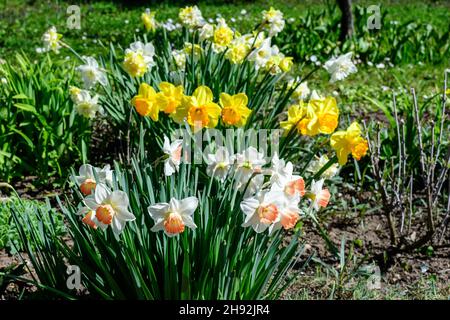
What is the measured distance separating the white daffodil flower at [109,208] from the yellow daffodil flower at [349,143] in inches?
31.9

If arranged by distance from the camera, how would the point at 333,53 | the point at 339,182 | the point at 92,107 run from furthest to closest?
the point at 333,53, the point at 339,182, the point at 92,107

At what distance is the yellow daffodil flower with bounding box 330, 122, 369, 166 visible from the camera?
240cm

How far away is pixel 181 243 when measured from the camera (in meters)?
2.20

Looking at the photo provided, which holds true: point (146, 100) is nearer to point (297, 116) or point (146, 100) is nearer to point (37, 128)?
point (297, 116)

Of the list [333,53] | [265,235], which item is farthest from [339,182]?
[333,53]

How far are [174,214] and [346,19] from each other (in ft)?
17.3

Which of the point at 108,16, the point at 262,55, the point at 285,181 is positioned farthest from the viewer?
the point at 108,16

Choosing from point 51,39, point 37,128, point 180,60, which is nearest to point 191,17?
point 180,60

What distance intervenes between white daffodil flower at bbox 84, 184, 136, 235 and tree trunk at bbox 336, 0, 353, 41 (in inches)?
205

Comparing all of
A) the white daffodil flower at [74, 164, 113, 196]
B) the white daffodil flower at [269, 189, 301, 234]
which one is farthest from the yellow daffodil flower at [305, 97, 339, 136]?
the white daffodil flower at [74, 164, 113, 196]

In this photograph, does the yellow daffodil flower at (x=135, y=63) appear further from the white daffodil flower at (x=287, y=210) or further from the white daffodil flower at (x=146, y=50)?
the white daffodil flower at (x=287, y=210)

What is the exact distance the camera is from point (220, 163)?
2.32 meters
